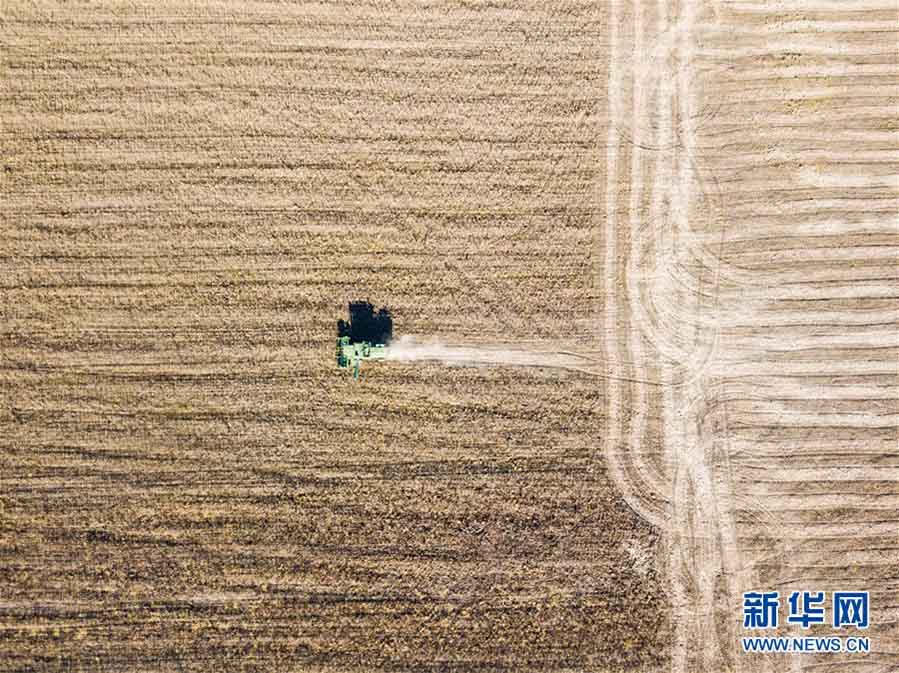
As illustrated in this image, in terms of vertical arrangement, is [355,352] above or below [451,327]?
below

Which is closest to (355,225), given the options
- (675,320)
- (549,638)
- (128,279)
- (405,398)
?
(405,398)

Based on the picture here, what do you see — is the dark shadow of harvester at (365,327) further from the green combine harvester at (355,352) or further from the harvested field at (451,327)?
the harvested field at (451,327)

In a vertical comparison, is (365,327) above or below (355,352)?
above

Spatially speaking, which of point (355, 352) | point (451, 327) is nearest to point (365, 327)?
point (355, 352)

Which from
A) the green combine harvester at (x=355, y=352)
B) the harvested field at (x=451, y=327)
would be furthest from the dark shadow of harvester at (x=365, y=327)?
the harvested field at (x=451, y=327)

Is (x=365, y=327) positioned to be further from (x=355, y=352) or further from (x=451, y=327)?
(x=451, y=327)

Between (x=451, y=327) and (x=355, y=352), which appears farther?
(x=451, y=327)

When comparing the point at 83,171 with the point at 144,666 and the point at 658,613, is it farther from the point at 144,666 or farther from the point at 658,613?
the point at 658,613

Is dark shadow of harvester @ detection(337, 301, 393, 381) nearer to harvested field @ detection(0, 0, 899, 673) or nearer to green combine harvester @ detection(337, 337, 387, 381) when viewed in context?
green combine harvester @ detection(337, 337, 387, 381)
